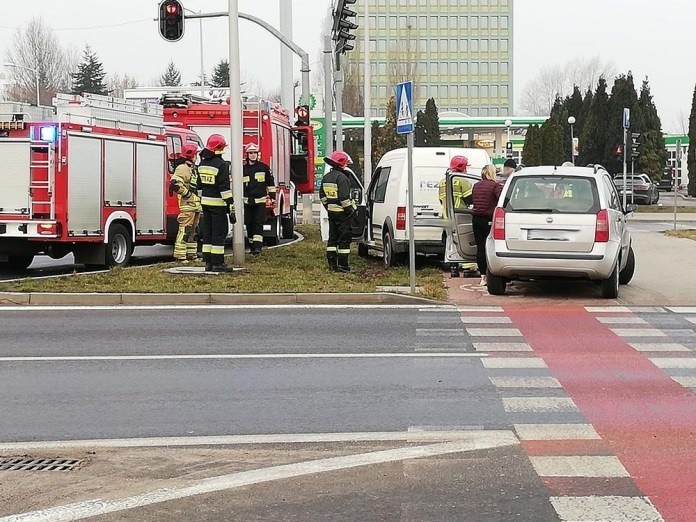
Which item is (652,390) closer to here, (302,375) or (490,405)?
(490,405)

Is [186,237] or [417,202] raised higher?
[417,202]

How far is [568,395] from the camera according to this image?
25.0 feet

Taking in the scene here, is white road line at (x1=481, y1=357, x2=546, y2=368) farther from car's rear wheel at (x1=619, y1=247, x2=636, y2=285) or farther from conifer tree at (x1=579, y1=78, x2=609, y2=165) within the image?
conifer tree at (x1=579, y1=78, x2=609, y2=165)

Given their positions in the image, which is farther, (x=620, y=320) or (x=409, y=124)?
(x=409, y=124)

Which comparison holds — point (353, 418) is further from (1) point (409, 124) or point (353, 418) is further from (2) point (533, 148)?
(2) point (533, 148)

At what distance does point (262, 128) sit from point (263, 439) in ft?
51.2

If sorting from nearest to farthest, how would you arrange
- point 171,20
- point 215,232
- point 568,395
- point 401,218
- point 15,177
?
1. point 568,395
2. point 215,232
3. point 15,177
4. point 401,218
5. point 171,20

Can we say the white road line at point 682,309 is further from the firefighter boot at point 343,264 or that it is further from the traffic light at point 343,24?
the traffic light at point 343,24

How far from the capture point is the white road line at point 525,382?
796cm

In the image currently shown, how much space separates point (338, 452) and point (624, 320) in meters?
6.36

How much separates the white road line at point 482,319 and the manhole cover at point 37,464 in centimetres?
622

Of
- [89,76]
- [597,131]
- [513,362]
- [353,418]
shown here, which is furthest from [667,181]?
[353,418]

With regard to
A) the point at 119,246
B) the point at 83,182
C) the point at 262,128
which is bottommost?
the point at 119,246

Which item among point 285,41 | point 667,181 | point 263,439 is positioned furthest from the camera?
point 667,181
